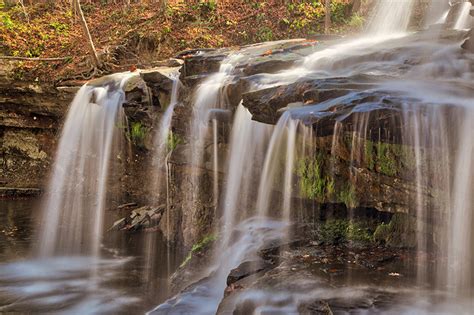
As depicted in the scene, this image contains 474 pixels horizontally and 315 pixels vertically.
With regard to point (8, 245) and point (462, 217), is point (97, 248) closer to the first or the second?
point (8, 245)

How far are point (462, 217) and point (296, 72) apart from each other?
585 centimetres

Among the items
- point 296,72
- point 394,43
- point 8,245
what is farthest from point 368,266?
point 8,245

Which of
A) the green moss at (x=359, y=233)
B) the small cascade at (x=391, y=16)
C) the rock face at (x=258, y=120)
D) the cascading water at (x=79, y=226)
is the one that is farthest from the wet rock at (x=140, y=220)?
the small cascade at (x=391, y=16)

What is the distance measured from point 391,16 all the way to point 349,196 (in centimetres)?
1544

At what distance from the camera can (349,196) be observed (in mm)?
6770

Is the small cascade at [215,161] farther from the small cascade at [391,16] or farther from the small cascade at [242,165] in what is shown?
the small cascade at [391,16]

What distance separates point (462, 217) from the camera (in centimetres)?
543

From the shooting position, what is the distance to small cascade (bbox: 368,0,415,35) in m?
18.6

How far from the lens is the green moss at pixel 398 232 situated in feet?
19.9

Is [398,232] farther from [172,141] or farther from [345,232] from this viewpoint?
[172,141]

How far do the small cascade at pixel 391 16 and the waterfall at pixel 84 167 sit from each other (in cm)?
1188

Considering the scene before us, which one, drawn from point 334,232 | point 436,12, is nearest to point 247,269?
point 334,232

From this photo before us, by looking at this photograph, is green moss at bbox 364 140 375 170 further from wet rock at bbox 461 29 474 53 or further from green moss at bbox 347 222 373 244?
wet rock at bbox 461 29 474 53

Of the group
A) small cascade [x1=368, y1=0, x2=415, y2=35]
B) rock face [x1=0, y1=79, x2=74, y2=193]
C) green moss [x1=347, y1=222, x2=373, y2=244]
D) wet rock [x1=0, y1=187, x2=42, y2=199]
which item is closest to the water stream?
green moss [x1=347, y1=222, x2=373, y2=244]
